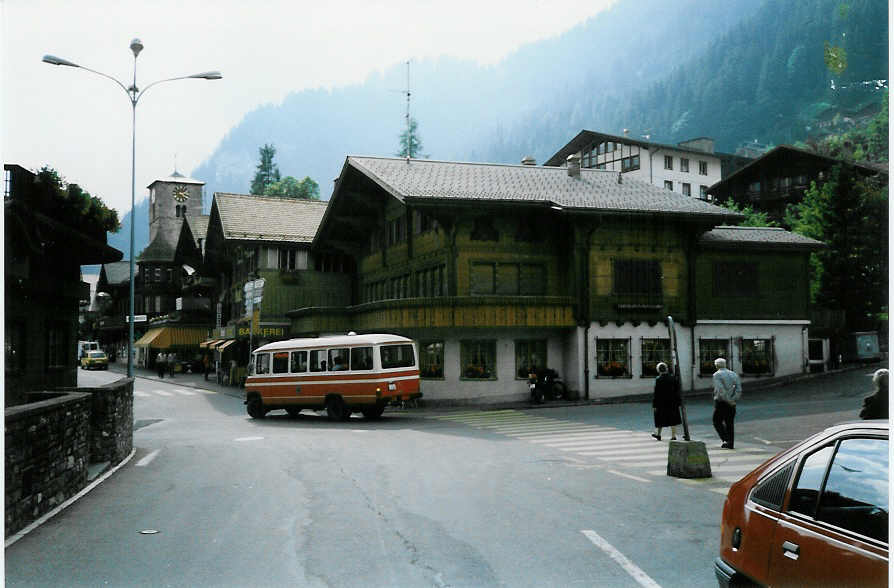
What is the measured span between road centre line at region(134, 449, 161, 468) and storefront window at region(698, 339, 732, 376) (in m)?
23.5

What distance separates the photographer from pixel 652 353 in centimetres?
3469

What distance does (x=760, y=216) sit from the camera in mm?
47344

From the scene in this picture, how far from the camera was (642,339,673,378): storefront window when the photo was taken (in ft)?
113

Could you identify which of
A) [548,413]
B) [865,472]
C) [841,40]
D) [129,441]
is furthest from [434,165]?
[865,472]

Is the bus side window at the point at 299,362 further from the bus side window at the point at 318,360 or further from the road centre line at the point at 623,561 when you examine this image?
the road centre line at the point at 623,561

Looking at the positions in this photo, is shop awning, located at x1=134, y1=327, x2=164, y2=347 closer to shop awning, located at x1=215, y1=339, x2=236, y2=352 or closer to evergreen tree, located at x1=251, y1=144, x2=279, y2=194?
shop awning, located at x1=215, y1=339, x2=236, y2=352

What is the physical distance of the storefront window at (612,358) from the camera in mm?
33875

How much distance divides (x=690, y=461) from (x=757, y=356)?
77.2ft

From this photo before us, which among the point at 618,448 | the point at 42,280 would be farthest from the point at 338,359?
the point at 618,448

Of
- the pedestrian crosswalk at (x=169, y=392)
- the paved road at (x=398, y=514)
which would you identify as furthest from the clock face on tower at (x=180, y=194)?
the paved road at (x=398, y=514)

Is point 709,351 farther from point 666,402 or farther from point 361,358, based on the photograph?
point 666,402

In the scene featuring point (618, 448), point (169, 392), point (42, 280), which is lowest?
point (169, 392)

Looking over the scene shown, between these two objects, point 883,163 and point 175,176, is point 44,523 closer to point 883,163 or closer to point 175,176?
point 883,163

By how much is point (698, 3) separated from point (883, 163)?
5.42 m
